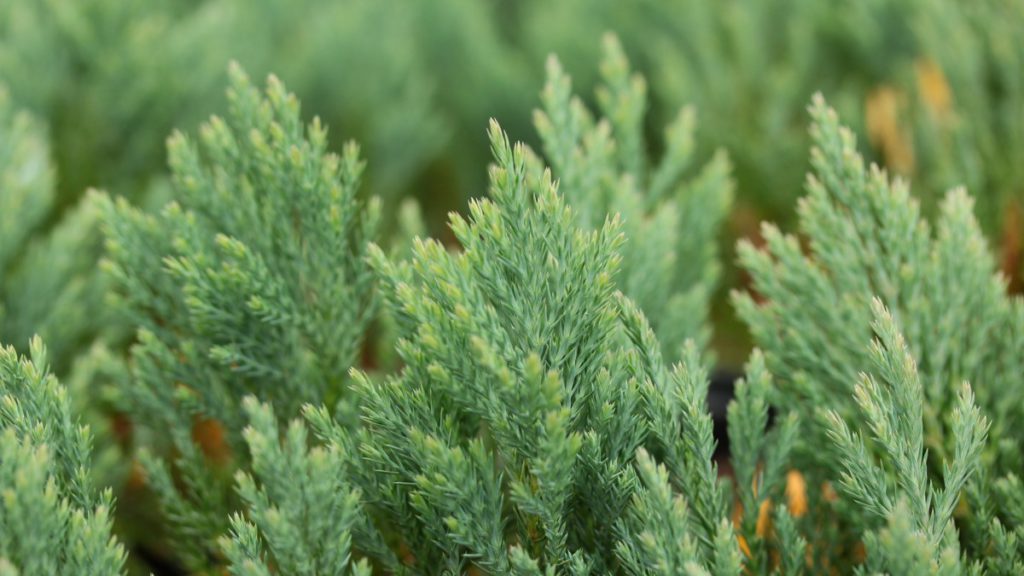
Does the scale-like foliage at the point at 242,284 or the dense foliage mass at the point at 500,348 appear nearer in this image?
the dense foliage mass at the point at 500,348

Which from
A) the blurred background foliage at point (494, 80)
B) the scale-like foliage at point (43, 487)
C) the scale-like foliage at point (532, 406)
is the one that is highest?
the blurred background foliage at point (494, 80)

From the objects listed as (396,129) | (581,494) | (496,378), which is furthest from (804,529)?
(396,129)

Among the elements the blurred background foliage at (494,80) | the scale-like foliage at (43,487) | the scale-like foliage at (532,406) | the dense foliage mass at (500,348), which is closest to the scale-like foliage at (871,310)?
the dense foliage mass at (500,348)

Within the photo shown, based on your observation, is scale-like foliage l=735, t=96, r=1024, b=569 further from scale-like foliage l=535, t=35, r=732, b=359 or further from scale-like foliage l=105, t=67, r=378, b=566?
scale-like foliage l=105, t=67, r=378, b=566

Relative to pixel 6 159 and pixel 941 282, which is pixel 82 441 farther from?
pixel 941 282

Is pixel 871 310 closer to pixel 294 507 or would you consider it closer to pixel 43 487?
pixel 294 507

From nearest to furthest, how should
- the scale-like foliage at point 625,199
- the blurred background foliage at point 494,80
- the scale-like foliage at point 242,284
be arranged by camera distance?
the scale-like foliage at point 242,284, the scale-like foliage at point 625,199, the blurred background foliage at point 494,80

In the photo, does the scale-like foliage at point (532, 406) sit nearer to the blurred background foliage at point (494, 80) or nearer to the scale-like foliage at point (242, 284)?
the scale-like foliage at point (242, 284)
